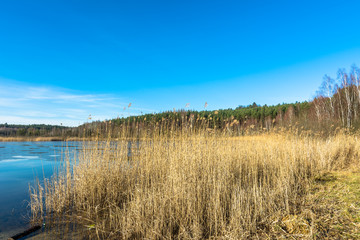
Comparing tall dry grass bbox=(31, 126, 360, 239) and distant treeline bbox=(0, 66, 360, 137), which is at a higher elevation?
distant treeline bbox=(0, 66, 360, 137)

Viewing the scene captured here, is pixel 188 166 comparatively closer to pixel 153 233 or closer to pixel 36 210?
pixel 153 233

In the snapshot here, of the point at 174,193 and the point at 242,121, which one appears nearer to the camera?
the point at 174,193

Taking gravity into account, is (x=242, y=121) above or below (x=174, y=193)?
above

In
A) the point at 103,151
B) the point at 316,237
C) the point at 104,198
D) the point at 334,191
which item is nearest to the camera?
the point at 316,237

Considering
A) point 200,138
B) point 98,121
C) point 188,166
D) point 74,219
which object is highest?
point 98,121

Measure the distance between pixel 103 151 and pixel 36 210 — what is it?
5.84 ft

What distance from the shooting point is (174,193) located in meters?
Answer: 3.05

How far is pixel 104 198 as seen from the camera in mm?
4160

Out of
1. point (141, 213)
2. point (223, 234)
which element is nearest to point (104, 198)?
point (141, 213)

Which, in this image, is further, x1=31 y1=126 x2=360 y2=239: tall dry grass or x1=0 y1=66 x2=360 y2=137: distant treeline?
x1=0 y1=66 x2=360 y2=137: distant treeline

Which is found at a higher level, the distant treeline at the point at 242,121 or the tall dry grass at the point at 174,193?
the distant treeline at the point at 242,121

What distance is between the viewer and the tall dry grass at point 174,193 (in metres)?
2.68

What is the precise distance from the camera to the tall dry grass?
268 cm

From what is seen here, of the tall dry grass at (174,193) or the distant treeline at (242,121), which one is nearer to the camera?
the tall dry grass at (174,193)
